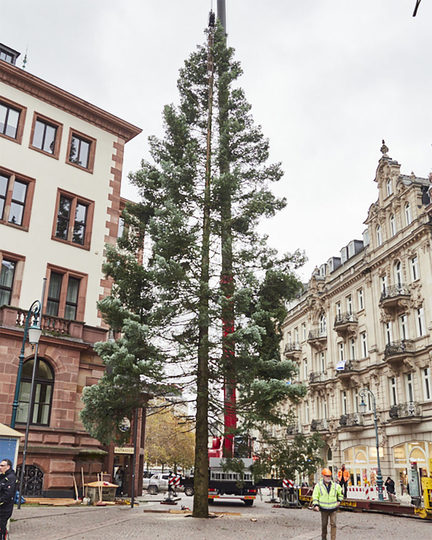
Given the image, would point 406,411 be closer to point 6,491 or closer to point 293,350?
point 293,350

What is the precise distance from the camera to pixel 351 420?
43.6 metres

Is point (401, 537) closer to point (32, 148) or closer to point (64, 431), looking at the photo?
point (64, 431)

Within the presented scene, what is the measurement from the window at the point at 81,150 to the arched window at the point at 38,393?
30.2 ft

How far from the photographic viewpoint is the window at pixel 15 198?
74.4 ft

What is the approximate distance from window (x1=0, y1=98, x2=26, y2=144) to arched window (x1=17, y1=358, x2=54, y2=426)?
9294 millimetres

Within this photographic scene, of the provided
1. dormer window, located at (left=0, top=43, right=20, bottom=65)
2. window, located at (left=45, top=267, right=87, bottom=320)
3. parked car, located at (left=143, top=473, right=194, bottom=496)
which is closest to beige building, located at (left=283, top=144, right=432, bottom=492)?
parked car, located at (left=143, top=473, right=194, bottom=496)

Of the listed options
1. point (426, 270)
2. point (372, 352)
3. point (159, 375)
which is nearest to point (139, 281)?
point (159, 375)

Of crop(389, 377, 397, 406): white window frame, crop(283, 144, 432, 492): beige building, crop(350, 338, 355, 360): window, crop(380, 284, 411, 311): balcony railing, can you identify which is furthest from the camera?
crop(350, 338, 355, 360): window

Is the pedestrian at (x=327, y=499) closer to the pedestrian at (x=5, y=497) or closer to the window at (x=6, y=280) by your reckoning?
the pedestrian at (x=5, y=497)

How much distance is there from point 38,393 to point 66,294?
4353 mm

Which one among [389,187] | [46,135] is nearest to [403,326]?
[389,187]

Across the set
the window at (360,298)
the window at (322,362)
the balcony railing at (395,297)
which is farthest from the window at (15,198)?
the window at (322,362)

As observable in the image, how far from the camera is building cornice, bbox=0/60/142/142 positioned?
23.5 meters

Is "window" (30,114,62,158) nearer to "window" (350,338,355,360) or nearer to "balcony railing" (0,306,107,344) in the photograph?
"balcony railing" (0,306,107,344)
